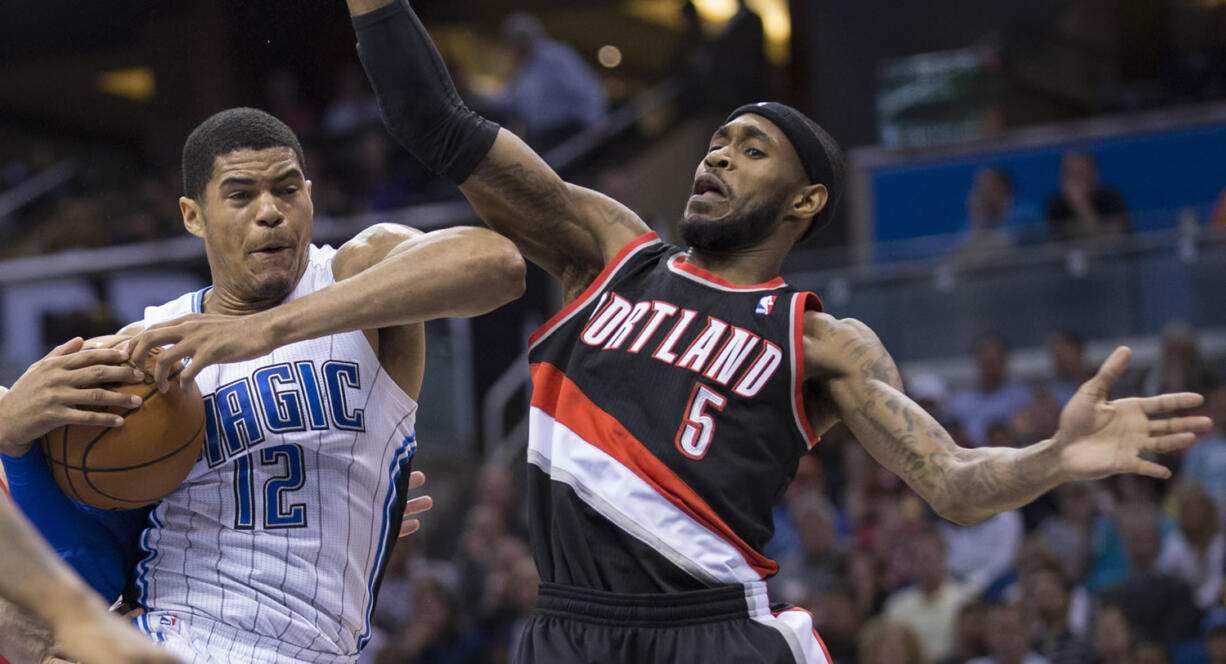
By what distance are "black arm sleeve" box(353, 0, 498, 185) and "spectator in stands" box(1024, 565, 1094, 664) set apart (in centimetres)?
481

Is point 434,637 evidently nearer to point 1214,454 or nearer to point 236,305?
point 1214,454

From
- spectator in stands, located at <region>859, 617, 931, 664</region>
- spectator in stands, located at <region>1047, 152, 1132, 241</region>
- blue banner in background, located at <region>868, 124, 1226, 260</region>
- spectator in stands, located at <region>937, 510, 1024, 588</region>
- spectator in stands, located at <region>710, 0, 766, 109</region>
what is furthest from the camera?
spectator in stands, located at <region>710, 0, 766, 109</region>

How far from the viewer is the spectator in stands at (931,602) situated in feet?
27.6

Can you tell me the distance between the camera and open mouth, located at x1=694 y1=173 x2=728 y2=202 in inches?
175

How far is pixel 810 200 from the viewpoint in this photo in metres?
4.57

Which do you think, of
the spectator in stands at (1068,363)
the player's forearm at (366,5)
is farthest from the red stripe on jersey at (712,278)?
the spectator in stands at (1068,363)

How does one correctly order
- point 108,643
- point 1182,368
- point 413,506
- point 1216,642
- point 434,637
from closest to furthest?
1. point 108,643
2. point 413,506
3. point 1216,642
4. point 1182,368
5. point 434,637

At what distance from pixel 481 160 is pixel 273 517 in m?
1.18

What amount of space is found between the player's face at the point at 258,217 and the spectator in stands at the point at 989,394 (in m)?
6.26

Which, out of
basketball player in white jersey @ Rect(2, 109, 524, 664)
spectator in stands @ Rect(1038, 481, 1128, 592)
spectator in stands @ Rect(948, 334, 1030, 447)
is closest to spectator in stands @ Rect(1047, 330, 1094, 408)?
spectator in stands @ Rect(948, 334, 1030, 447)

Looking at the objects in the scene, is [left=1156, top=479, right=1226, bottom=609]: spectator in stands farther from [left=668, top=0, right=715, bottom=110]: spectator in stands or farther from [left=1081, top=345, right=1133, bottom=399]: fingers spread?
[left=668, top=0, right=715, bottom=110]: spectator in stands

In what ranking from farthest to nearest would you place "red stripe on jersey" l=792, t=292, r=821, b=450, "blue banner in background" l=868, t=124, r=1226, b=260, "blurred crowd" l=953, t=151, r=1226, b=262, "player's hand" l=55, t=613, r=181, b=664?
"blue banner in background" l=868, t=124, r=1226, b=260, "blurred crowd" l=953, t=151, r=1226, b=262, "red stripe on jersey" l=792, t=292, r=821, b=450, "player's hand" l=55, t=613, r=181, b=664

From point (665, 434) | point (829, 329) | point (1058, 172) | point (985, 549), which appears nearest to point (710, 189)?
point (829, 329)

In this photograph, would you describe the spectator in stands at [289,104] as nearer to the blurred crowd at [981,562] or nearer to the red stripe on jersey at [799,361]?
the blurred crowd at [981,562]
